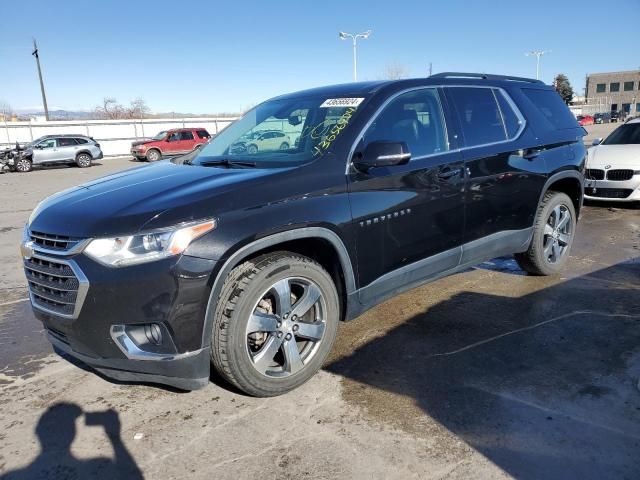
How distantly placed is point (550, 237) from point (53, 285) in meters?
4.39

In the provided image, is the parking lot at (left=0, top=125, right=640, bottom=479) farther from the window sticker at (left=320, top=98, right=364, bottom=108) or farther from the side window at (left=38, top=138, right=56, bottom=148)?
the side window at (left=38, top=138, right=56, bottom=148)

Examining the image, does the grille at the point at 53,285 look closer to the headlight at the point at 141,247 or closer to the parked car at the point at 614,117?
the headlight at the point at 141,247

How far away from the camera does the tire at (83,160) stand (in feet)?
84.1

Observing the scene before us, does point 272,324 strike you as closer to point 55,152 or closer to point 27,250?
point 27,250

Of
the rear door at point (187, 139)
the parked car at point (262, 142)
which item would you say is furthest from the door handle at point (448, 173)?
the rear door at point (187, 139)

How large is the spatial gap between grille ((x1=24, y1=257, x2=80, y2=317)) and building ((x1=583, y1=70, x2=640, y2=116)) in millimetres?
111292

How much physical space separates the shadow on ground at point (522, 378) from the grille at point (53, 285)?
5.46ft

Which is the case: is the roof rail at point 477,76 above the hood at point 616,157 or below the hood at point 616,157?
above

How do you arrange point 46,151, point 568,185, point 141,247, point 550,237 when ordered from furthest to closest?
point 46,151 → point 568,185 → point 550,237 → point 141,247

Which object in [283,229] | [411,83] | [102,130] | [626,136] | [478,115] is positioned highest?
[102,130]

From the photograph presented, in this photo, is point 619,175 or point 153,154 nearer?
point 619,175

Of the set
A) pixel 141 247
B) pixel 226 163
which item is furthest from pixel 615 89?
pixel 141 247

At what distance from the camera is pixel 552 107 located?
512 cm

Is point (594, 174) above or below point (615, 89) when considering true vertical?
below
